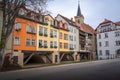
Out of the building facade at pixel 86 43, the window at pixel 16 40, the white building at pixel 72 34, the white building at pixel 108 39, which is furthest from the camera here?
the white building at pixel 108 39

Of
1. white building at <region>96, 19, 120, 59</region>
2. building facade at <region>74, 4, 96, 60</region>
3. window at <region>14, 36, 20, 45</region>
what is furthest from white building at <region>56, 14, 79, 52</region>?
window at <region>14, 36, 20, 45</region>

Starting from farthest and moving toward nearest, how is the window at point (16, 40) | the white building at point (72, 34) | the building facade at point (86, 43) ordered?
1. the building facade at point (86, 43)
2. the white building at point (72, 34)
3. the window at point (16, 40)

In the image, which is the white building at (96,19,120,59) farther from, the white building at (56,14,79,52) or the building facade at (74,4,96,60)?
the white building at (56,14,79,52)

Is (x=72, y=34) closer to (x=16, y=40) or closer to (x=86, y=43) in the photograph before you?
(x=86, y=43)

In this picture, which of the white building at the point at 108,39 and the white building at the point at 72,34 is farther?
the white building at the point at 108,39

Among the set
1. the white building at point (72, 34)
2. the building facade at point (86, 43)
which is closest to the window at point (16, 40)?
the white building at point (72, 34)

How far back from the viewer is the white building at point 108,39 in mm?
58875

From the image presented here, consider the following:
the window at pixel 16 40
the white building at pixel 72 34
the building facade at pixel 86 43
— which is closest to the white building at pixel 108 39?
the building facade at pixel 86 43

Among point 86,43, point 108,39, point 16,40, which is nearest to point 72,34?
point 86,43

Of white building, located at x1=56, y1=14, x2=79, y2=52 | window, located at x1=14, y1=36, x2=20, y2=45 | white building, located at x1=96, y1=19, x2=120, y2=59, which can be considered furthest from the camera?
white building, located at x1=96, y1=19, x2=120, y2=59

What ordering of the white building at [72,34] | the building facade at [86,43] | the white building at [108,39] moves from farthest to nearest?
the white building at [108,39] → the building facade at [86,43] → the white building at [72,34]

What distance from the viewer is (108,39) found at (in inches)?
2424

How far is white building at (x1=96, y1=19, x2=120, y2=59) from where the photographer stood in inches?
2318

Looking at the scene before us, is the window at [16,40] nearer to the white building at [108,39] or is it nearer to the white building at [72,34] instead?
the white building at [72,34]
